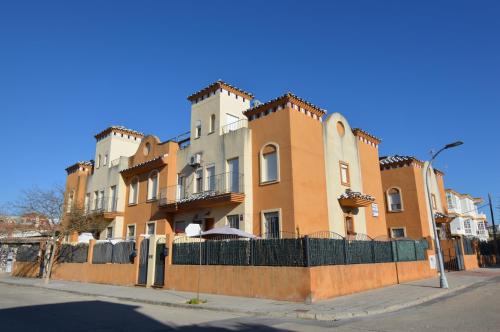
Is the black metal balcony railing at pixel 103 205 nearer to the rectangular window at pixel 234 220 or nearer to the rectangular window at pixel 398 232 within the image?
the rectangular window at pixel 234 220

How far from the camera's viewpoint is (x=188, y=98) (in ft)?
87.2

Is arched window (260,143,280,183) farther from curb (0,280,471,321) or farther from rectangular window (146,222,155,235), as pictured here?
rectangular window (146,222,155,235)

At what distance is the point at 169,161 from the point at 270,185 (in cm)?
918

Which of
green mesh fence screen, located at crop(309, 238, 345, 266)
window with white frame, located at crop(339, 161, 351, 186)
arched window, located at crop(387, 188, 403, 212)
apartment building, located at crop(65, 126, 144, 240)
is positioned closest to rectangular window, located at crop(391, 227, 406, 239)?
arched window, located at crop(387, 188, 403, 212)

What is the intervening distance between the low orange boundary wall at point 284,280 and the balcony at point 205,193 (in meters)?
5.17

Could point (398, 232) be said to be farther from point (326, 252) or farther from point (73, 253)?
point (73, 253)

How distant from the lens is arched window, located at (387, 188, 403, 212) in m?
31.9

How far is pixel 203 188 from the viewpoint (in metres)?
24.2

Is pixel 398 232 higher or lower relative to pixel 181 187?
lower

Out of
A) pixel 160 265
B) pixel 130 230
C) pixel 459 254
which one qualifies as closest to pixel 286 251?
pixel 160 265

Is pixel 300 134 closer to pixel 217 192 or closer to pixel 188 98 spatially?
pixel 217 192

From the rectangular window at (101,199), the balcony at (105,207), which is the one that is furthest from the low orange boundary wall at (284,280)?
Result: the rectangular window at (101,199)

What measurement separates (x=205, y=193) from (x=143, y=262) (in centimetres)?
572

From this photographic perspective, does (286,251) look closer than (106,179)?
Yes
